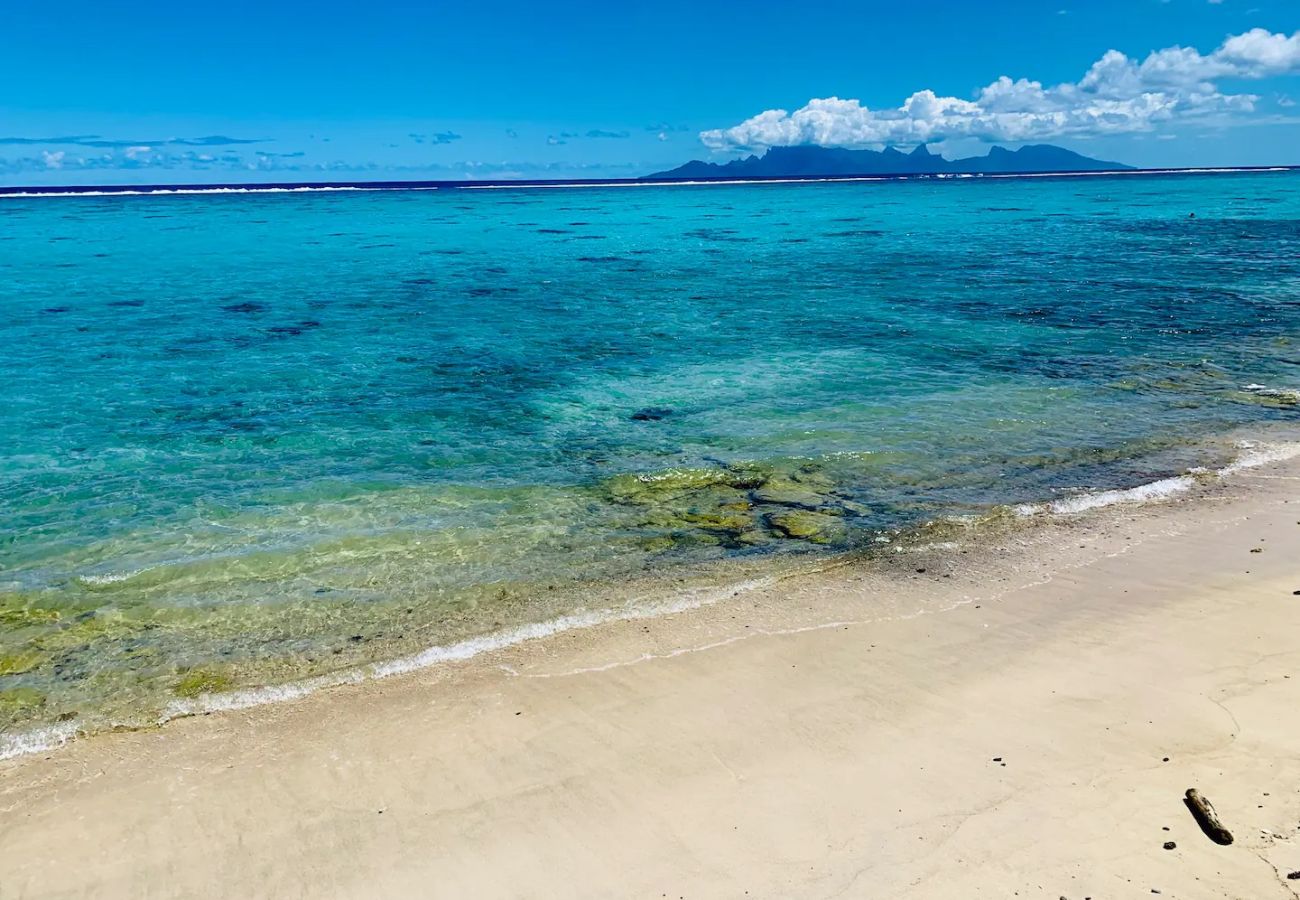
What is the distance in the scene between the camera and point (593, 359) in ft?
75.8

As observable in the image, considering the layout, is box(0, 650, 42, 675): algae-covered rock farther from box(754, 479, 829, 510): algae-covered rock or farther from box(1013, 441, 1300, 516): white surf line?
box(1013, 441, 1300, 516): white surf line

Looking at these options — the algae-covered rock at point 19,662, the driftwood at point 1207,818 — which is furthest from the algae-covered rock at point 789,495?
the algae-covered rock at point 19,662

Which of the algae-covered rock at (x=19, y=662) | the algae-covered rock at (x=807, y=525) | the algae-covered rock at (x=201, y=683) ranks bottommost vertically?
the algae-covered rock at (x=201, y=683)

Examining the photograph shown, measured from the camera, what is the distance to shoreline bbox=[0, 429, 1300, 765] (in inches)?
300

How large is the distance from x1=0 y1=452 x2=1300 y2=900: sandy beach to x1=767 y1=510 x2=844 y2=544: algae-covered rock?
77.6 inches

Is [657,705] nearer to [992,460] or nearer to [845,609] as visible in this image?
[845,609]

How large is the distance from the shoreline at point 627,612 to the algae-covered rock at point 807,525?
61 centimetres

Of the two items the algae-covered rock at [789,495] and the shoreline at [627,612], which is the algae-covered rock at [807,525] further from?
the shoreline at [627,612]

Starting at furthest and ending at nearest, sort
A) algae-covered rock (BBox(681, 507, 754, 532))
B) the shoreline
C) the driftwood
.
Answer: algae-covered rock (BBox(681, 507, 754, 532)) < the shoreline < the driftwood

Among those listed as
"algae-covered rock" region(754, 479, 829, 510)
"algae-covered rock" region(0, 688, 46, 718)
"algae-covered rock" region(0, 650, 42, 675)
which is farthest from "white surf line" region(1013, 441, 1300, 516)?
"algae-covered rock" region(0, 650, 42, 675)

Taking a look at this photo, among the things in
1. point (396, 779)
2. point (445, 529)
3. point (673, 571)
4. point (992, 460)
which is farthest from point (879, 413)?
point (396, 779)

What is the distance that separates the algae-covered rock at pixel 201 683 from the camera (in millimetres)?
8172

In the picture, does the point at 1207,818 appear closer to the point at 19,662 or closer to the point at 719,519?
the point at 719,519

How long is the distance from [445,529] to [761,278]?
98.3 ft
